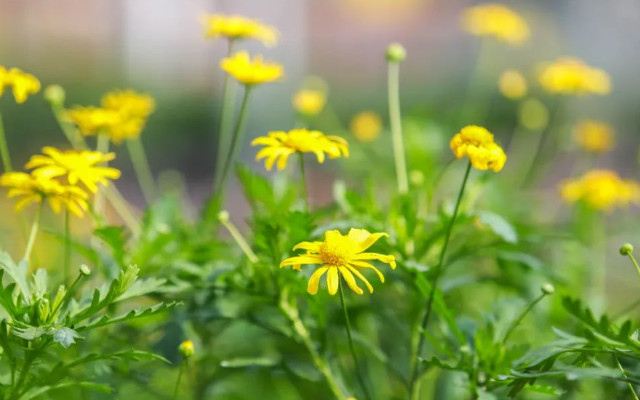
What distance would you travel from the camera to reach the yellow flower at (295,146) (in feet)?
2.88

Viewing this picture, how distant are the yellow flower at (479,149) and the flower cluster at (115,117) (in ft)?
1.78

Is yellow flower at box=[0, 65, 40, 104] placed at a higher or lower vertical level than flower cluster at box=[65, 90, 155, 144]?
higher

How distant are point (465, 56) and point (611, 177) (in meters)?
Result: 8.05

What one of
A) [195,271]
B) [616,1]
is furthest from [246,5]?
[195,271]

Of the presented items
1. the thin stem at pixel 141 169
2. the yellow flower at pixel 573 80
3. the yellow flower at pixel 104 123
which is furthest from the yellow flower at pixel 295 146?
the thin stem at pixel 141 169

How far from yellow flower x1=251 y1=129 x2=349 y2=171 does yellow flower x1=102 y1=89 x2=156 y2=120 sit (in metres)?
0.38

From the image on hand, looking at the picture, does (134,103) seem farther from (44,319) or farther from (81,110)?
(44,319)

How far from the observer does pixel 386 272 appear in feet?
3.28

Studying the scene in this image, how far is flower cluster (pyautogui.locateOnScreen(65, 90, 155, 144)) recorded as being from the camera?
117cm

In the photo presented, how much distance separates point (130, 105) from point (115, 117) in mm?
68

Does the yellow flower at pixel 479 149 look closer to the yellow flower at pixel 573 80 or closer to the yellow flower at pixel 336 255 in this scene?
the yellow flower at pixel 336 255

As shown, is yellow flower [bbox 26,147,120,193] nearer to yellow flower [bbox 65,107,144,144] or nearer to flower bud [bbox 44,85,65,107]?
yellow flower [bbox 65,107,144,144]

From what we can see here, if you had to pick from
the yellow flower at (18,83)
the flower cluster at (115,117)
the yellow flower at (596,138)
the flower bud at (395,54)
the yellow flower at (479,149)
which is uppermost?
the yellow flower at (479,149)

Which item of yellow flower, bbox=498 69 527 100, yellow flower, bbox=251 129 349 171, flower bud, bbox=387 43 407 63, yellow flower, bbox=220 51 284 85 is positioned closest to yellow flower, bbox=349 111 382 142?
yellow flower, bbox=498 69 527 100
